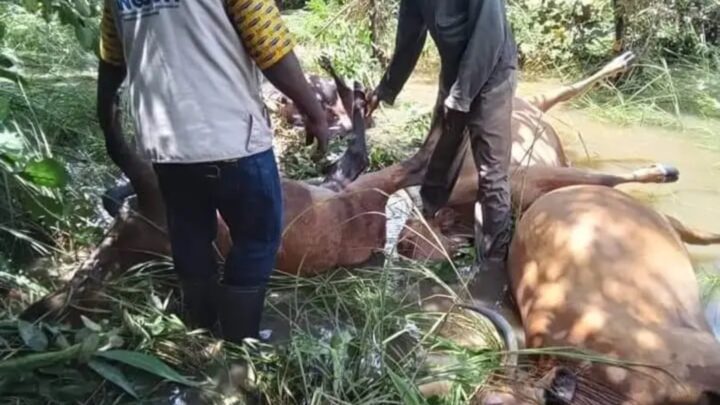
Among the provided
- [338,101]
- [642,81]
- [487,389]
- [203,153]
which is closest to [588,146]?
[642,81]

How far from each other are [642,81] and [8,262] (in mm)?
4728

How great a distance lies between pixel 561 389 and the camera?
241 centimetres

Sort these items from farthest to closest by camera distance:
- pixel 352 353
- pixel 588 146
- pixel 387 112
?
pixel 387 112
pixel 588 146
pixel 352 353

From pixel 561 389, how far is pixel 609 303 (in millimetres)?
473

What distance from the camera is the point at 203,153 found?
2201 mm

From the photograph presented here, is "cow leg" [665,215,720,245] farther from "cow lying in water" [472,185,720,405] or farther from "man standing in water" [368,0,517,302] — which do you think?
"man standing in water" [368,0,517,302]

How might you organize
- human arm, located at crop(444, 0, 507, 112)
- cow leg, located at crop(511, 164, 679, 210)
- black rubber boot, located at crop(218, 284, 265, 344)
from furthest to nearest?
1. cow leg, located at crop(511, 164, 679, 210)
2. human arm, located at crop(444, 0, 507, 112)
3. black rubber boot, located at crop(218, 284, 265, 344)

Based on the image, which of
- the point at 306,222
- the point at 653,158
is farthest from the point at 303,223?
the point at 653,158

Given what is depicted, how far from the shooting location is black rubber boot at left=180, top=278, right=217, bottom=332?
8.75ft

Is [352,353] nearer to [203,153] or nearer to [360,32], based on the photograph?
[203,153]

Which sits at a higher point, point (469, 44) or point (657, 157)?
point (469, 44)

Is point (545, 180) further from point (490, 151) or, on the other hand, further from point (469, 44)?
point (469, 44)

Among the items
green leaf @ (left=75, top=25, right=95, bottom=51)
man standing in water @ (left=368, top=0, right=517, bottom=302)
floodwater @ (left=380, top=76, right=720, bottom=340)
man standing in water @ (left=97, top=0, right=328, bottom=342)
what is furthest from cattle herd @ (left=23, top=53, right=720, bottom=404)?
man standing in water @ (left=97, top=0, right=328, bottom=342)

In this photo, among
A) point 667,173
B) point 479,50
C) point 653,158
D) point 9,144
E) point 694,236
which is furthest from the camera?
point 653,158
